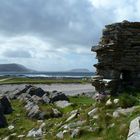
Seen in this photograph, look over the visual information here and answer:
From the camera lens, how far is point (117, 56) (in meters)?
31.5

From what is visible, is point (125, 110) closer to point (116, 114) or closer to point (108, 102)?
point (116, 114)

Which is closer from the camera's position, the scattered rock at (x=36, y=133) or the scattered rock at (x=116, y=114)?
the scattered rock at (x=116, y=114)

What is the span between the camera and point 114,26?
1224 inches

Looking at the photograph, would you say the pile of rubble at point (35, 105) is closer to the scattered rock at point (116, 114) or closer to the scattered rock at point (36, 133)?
the scattered rock at point (36, 133)

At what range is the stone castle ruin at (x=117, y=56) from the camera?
31203 millimetres

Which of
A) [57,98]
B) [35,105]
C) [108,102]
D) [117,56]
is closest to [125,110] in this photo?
[108,102]

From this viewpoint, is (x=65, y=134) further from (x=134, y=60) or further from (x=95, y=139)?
(x=134, y=60)

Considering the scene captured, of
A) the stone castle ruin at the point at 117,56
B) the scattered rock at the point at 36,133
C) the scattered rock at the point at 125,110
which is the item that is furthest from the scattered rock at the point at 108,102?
the scattered rock at the point at 36,133

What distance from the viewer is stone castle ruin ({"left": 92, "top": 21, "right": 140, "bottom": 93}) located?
102ft

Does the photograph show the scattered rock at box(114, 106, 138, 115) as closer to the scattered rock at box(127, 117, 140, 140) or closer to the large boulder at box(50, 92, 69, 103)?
the scattered rock at box(127, 117, 140, 140)

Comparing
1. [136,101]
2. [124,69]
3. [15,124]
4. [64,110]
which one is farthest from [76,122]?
[64,110]

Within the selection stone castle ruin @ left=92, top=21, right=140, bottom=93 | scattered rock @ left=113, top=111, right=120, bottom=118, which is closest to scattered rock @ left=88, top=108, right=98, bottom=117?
scattered rock @ left=113, top=111, right=120, bottom=118

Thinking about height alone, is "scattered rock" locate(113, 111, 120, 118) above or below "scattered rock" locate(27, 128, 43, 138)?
above

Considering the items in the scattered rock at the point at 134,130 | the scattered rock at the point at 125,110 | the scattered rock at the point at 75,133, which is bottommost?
the scattered rock at the point at 75,133
